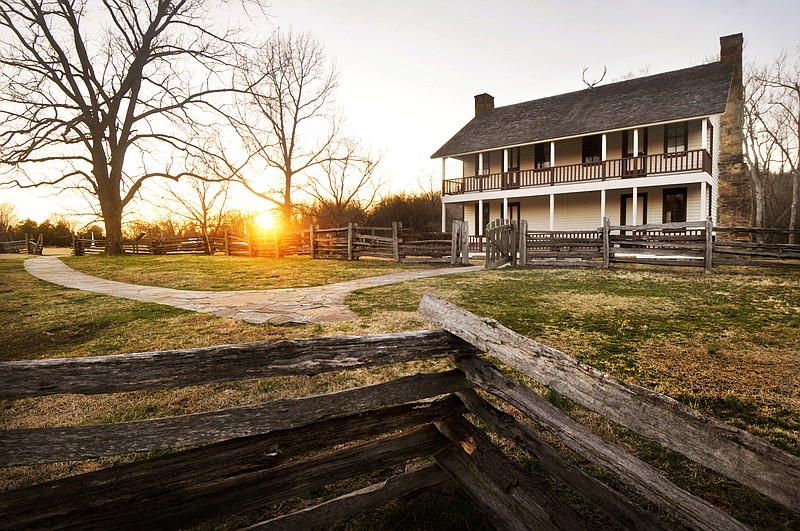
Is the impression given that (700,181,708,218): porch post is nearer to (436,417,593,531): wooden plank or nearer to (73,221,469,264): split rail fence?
(73,221,469,264): split rail fence

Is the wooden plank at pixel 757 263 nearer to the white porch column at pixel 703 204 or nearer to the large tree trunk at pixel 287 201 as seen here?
the white porch column at pixel 703 204

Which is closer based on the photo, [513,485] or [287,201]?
[513,485]

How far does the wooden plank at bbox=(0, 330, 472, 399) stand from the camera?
1.61 meters

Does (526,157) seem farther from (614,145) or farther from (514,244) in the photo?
(514,244)

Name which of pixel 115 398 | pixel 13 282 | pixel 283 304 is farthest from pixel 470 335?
pixel 13 282

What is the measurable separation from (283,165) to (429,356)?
32.3 meters

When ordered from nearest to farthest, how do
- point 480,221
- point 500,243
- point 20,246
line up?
point 500,243, point 480,221, point 20,246

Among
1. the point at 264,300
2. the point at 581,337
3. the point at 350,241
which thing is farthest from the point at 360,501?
the point at 350,241

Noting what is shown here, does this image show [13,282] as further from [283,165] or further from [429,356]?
[283,165]

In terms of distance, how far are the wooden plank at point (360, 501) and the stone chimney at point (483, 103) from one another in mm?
29097

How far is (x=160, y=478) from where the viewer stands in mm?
1822

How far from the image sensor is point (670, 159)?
18.6m

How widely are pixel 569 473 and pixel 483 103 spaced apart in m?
29.9

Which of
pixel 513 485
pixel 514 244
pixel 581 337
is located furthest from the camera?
pixel 514 244
